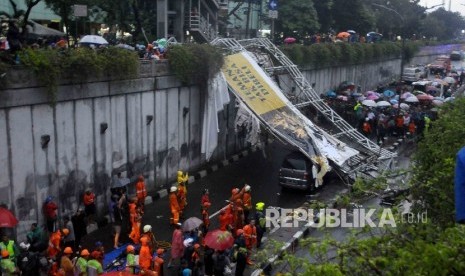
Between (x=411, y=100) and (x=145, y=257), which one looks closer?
(x=145, y=257)

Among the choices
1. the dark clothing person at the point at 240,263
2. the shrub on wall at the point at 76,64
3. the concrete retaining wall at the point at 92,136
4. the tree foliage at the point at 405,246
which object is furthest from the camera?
the shrub on wall at the point at 76,64

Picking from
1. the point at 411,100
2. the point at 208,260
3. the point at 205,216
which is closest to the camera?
the point at 208,260

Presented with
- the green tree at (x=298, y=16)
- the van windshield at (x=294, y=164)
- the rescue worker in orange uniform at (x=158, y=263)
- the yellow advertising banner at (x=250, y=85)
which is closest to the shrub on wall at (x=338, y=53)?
the green tree at (x=298, y=16)

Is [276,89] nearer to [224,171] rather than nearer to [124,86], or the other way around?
[224,171]

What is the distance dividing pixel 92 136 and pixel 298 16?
23478 mm

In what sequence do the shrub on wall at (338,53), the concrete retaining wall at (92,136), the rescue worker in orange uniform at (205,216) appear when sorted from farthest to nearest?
the shrub on wall at (338,53) → the rescue worker in orange uniform at (205,216) → the concrete retaining wall at (92,136)

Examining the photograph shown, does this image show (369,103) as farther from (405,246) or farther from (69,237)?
(405,246)

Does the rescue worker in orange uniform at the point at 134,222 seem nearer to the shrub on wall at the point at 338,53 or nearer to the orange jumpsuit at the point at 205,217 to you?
the orange jumpsuit at the point at 205,217

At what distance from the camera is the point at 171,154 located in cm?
2031

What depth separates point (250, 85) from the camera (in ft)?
70.1

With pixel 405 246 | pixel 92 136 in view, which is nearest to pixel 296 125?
pixel 92 136

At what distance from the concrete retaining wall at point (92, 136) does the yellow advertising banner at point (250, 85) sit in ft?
5.04

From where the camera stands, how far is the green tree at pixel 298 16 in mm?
36281

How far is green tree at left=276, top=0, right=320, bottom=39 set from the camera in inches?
1428
